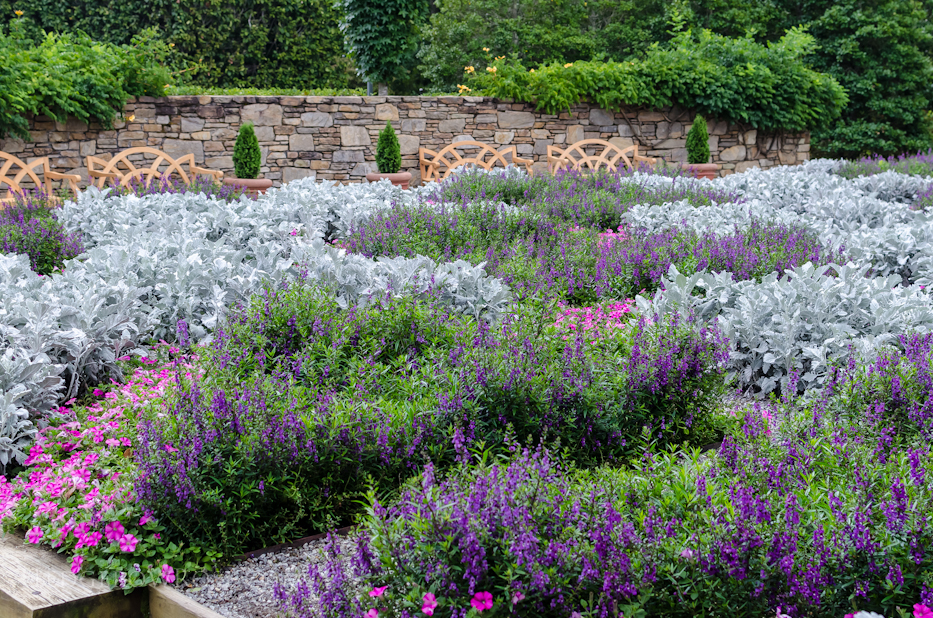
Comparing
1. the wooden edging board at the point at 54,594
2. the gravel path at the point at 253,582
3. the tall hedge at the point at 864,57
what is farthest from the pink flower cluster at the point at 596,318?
the tall hedge at the point at 864,57

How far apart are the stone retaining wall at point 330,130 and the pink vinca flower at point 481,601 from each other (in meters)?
11.3

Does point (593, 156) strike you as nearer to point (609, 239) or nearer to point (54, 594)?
point (609, 239)

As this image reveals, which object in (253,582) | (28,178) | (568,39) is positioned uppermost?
(568,39)

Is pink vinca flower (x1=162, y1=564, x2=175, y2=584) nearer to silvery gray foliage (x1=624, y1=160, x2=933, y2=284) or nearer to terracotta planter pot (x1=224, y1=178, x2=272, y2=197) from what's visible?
silvery gray foliage (x1=624, y1=160, x2=933, y2=284)

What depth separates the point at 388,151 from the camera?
12.1m

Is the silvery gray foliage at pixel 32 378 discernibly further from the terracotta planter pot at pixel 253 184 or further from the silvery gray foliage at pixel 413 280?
the terracotta planter pot at pixel 253 184

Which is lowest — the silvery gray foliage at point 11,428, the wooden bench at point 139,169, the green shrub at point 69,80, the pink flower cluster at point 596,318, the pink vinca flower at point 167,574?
the pink vinca flower at point 167,574

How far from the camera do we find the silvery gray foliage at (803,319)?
3.54 metres

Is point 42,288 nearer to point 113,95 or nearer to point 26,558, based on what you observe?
point 26,558

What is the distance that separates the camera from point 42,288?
3904 millimetres

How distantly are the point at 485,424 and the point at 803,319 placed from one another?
1.92 m

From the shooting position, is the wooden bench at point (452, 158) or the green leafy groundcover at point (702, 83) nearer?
the wooden bench at point (452, 158)

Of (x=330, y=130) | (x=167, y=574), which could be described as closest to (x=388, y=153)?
(x=330, y=130)

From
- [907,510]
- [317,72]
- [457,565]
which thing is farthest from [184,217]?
[317,72]
